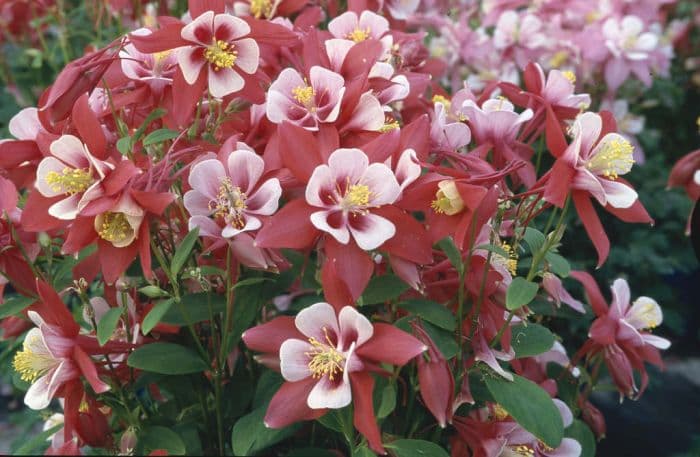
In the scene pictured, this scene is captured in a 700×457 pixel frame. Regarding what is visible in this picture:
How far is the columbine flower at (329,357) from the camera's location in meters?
0.75

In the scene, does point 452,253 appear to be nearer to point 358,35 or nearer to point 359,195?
point 359,195

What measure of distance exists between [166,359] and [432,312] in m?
0.29

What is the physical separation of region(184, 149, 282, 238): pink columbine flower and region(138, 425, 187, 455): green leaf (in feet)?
0.81

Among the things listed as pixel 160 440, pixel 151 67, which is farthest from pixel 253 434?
pixel 151 67

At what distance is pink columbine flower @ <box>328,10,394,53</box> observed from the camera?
3.60 feet

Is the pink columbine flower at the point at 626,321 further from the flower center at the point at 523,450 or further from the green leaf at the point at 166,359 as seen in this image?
the green leaf at the point at 166,359

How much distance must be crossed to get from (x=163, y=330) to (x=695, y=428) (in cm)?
163

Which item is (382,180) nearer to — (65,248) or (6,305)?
(65,248)

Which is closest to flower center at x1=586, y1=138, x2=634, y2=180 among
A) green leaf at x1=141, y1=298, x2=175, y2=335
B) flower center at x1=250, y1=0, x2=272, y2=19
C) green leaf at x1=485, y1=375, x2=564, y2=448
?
green leaf at x1=485, y1=375, x2=564, y2=448

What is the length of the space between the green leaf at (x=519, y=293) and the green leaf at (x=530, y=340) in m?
0.13

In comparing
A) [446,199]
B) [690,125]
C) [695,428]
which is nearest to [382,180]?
[446,199]

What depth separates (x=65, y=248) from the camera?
0.79 meters

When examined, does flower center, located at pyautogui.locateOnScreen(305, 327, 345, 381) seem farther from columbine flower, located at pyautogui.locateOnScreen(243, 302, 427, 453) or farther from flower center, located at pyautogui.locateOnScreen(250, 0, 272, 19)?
flower center, located at pyautogui.locateOnScreen(250, 0, 272, 19)

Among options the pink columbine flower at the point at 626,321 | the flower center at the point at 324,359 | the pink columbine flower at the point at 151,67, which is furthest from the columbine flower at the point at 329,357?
the pink columbine flower at the point at 626,321
